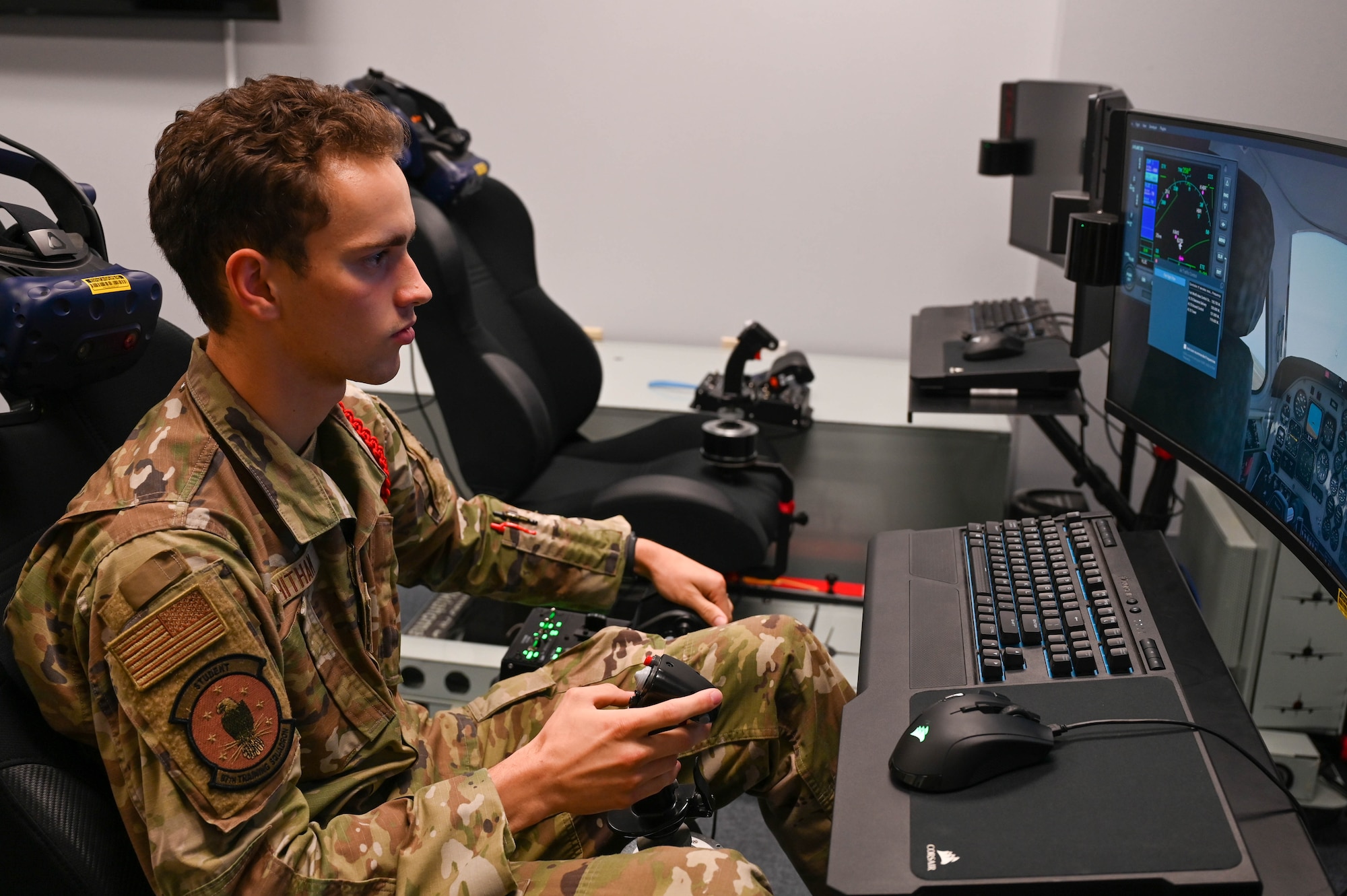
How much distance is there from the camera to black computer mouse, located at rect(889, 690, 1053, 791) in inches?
30.4

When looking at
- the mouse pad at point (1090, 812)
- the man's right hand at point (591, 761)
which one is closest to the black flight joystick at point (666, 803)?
the man's right hand at point (591, 761)

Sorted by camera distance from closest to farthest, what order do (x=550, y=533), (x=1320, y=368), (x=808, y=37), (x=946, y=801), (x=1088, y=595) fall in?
(x=946, y=801) → (x=1320, y=368) → (x=1088, y=595) → (x=550, y=533) → (x=808, y=37)

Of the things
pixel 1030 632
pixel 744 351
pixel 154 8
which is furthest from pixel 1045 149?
pixel 154 8

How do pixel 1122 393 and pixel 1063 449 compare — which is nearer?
pixel 1122 393

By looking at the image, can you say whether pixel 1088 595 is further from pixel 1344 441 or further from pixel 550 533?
Result: pixel 550 533

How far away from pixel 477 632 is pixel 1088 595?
142 centimetres

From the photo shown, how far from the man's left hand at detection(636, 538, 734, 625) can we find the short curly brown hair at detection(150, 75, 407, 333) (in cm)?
60

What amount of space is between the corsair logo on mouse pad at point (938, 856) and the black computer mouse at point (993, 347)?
124 cm

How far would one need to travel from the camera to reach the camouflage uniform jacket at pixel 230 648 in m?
0.80

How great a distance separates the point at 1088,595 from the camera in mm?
1009

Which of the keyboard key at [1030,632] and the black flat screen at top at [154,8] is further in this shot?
the black flat screen at top at [154,8]

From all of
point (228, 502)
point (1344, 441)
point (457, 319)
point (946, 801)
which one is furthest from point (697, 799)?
point (457, 319)

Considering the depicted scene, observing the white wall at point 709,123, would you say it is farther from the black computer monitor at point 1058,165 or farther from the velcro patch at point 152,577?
the velcro patch at point 152,577

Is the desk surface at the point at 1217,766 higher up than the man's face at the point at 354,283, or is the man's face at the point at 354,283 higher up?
the man's face at the point at 354,283
